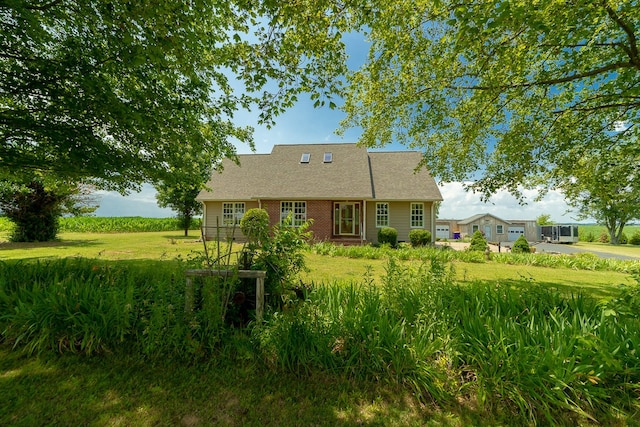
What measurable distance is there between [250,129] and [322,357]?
7.30m

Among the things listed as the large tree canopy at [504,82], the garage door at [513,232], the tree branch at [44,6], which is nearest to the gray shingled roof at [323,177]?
the large tree canopy at [504,82]

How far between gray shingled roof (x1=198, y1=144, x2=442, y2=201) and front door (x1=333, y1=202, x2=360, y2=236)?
1.30 metres

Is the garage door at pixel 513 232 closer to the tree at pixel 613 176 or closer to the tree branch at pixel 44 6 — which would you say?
the tree at pixel 613 176

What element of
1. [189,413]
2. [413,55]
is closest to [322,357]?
[189,413]

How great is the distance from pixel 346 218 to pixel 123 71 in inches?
543

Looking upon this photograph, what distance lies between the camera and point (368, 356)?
2.93 metres

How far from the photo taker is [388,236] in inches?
601

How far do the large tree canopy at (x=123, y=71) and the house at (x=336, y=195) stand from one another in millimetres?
9222

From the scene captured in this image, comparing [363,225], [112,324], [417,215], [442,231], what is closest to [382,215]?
[363,225]

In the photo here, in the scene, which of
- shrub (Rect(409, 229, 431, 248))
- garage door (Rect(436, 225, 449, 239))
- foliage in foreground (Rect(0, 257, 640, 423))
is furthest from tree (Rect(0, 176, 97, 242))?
garage door (Rect(436, 225, 449, 239))

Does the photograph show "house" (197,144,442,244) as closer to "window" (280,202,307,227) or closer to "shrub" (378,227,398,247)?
"window" (280,202,307,227)

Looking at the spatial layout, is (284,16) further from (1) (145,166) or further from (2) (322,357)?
(2) (322,357)

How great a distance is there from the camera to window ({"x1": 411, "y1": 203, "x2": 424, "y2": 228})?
16469mm

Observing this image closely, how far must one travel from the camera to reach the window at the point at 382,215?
55.3 feet
